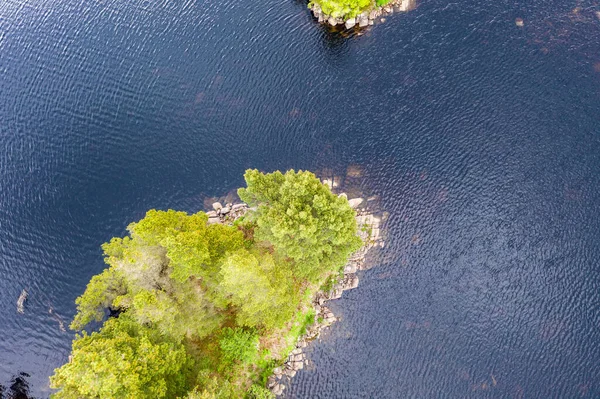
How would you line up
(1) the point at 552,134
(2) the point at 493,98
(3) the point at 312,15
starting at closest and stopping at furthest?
(1) the point at 552,134
(2) the point at 493,98
(3) the point at 312,15

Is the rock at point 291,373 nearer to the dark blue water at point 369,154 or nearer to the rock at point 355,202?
the dark blue water at point 369,154

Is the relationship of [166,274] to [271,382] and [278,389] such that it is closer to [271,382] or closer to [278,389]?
[271,382]

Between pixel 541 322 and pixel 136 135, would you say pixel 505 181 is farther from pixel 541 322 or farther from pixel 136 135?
pixel 136 135


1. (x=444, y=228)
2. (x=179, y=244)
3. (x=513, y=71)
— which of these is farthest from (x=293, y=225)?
(x=513, y=71)

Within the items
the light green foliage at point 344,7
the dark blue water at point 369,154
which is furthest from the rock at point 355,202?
the light green foliage at point 344,7

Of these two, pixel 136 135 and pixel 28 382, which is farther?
pixel 136 135

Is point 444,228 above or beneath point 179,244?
above
